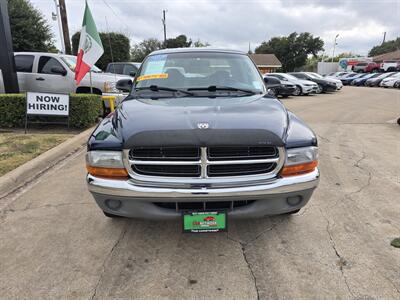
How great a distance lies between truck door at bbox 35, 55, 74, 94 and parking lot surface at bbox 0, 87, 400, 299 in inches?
220

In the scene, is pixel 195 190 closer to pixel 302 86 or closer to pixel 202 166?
pixel 202 166

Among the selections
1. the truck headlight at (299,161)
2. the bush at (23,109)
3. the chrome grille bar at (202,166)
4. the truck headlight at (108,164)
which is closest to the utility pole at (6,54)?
the bush at (23,109)

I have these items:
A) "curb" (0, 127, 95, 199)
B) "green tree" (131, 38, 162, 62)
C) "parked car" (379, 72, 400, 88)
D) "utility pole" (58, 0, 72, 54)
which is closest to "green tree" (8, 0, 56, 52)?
"utility pole" (58, 0, 72, 54)

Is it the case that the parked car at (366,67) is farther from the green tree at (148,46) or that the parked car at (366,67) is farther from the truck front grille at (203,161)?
the truck front grille at (203,161)

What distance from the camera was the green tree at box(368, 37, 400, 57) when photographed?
256ft

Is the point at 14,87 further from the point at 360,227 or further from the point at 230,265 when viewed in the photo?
the point at 360,227

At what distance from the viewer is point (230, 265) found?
2639 millimetres

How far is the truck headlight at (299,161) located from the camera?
250cm

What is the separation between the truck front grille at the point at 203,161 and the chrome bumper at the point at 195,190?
12cm

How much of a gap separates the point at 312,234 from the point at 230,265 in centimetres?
96

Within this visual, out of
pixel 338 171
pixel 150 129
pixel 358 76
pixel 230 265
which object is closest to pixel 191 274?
pixel 230 265

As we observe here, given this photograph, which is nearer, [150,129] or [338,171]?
[150,129]

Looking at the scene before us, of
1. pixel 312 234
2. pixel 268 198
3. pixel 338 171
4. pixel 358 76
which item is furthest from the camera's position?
pixel 358 76

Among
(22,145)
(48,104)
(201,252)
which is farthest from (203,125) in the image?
(48,104)
